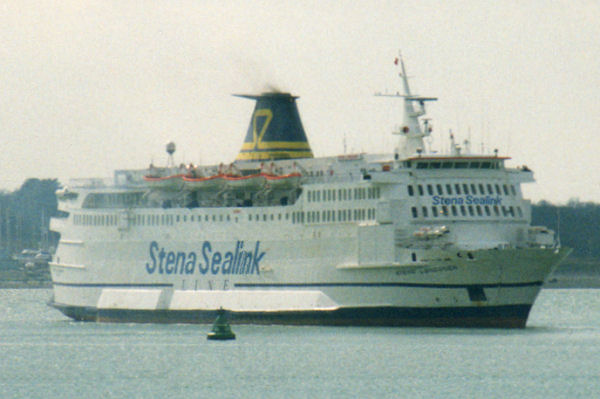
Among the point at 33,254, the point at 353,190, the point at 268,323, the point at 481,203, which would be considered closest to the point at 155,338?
the point at 268,323

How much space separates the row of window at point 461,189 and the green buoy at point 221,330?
25.9 feet

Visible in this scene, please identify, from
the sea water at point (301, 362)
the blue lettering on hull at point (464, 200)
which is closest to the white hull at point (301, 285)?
the sea water at point (301, 362)

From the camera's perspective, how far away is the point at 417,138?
64.4 meters

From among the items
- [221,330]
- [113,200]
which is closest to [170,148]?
[113,200]

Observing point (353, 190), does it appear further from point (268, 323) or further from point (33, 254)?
point (33, 254)

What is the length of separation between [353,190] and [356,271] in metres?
3.14

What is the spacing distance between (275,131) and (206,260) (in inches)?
255

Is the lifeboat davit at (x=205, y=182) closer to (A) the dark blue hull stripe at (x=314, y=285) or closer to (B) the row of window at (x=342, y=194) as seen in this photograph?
(A) the dark blue hull stripe at (x=314, y=285)

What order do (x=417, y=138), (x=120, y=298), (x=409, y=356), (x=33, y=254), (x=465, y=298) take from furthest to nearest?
(x=33, y=254) → (x=120, y=298) → (x=417, y=138) → (x=465, y=298) → (x=409, y=356)

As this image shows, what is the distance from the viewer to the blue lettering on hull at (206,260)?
6581 cm

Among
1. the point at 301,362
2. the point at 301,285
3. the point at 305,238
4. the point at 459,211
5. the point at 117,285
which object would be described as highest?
the point at 459,211

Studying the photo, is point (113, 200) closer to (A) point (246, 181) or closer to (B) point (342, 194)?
(A) point (246, 181)

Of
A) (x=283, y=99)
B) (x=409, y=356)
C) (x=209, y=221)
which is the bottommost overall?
(x=409, y=356)

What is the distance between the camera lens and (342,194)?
63.0m
